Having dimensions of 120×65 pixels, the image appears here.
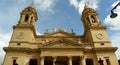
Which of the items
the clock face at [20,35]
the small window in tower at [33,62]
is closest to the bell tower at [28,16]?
the clock face at [20,35]

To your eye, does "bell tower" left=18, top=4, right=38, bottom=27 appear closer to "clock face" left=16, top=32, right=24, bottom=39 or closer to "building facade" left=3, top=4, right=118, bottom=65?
"building facade" left=3, top=4, right=118, bottom=65

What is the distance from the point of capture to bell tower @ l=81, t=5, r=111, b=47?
111 ft

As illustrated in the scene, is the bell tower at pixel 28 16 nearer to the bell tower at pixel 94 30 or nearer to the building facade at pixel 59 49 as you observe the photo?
the building facade at pixel 59 49

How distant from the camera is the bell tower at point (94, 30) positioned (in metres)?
33.7

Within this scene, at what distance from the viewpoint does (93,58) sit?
31688 mm

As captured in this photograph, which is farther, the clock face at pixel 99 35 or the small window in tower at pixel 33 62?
the clock face at pixel 99 35

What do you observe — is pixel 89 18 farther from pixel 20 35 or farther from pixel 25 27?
pixel 20 35

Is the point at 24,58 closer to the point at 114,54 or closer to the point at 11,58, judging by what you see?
the point at 11,58

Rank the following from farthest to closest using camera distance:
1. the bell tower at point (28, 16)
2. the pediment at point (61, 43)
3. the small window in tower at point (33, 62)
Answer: the bell tower at point (28, 16) → the small window in tower at point (33, 62) → the pediment at point (61, 43)

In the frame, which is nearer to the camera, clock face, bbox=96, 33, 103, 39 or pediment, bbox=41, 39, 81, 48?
pediment, bbox=41, 39, 81, 48

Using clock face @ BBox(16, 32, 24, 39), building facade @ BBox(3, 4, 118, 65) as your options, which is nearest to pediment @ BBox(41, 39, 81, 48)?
building facade @ BBox(3, 4, 118, 65)

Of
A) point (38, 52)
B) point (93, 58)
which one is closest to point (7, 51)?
point (38, 52)

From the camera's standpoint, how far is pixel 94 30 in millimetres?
35812

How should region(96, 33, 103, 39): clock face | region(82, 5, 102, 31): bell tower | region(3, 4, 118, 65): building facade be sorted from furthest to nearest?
region(82, 5, 102, 31): bell tower, region(96, 33, 103, 39): clock face, region(3, 4, 118, 65): building facade
